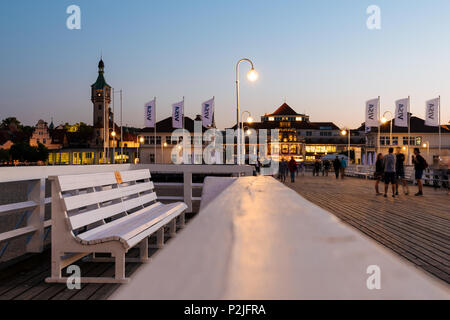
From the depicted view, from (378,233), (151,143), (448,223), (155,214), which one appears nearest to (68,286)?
(155,214)

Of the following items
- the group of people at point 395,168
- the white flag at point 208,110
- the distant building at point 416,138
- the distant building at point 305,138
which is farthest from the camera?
the distant building at point 305,138

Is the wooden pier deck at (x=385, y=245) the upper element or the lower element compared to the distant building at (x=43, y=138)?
lower

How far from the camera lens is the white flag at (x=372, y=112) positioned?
3706 centimetres

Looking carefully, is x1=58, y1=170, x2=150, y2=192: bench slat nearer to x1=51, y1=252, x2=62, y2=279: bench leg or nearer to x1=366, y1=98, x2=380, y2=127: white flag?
x1=51, y1=252, x2=62, y2=279: bench leg

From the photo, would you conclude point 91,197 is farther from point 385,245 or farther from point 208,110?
point 208,110

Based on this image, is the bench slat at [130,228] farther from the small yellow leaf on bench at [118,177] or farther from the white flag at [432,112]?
the white flag at [432,112]

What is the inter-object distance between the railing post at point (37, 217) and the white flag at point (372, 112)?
36.1m

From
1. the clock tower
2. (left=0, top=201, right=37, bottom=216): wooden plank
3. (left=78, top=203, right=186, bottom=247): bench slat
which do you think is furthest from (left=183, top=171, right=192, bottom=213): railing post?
the clock tower

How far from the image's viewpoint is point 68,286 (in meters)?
3.94

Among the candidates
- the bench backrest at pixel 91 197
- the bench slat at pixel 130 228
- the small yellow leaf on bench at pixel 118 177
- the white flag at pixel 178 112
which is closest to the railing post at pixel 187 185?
the bench backrest at pixel 91 197

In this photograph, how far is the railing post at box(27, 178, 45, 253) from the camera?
5199 millimetres

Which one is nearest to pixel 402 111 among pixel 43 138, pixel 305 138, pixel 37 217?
pixel 37 217

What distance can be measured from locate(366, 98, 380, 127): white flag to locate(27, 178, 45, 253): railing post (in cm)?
3611
